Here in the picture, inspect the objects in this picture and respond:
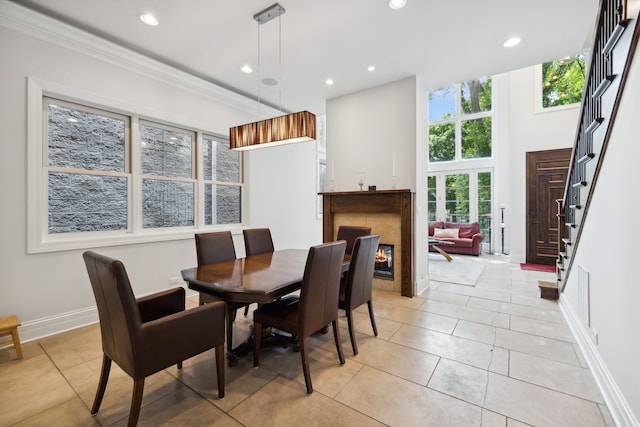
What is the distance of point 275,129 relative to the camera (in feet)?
9.02

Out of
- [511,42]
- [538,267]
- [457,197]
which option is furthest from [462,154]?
[511,42]

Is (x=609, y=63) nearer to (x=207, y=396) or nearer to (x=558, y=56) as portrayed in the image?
(x=558, y=56)

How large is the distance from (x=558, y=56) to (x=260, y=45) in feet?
11.8

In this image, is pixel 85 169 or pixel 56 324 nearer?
pixel 56 324

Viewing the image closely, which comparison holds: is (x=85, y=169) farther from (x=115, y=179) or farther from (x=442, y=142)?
(x=442, y=142)

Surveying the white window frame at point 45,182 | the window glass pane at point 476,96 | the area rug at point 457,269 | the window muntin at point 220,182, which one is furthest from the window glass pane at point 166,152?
the window glass pane at point 476,96

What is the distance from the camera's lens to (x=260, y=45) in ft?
10.4

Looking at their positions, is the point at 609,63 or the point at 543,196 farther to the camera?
the point at 543,196

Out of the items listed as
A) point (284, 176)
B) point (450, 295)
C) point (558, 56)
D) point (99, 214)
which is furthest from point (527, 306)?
point (99, 214)

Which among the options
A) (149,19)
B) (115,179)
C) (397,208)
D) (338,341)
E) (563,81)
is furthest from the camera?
(563,81)

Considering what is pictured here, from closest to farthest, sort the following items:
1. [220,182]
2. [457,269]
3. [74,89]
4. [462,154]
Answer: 1. [74,89]
2. [220,182]
3. [457,269]
4. [462,154]

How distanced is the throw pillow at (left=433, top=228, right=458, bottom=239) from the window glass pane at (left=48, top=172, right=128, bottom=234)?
6734mm

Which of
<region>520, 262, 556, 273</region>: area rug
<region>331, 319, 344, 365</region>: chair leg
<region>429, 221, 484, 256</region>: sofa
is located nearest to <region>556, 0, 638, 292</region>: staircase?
<region>331, 319, 344, 365</region>: chair leg

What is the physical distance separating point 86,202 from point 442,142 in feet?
26.3
